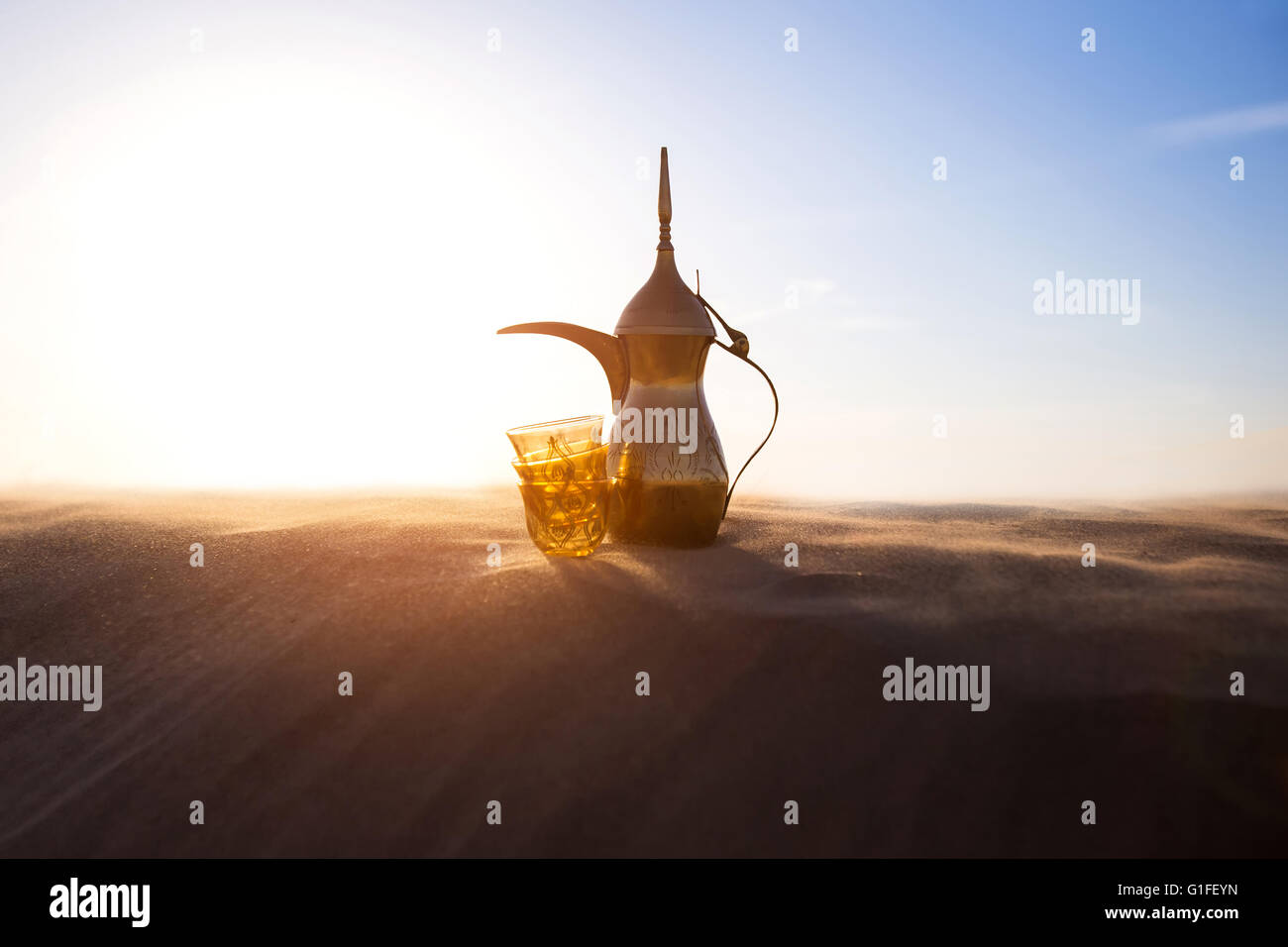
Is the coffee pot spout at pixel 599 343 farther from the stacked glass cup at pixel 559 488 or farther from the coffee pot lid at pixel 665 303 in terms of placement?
the stacked glass cup at pixel 559 488

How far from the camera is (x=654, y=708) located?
2.18 metres

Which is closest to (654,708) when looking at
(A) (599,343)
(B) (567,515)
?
(B) (567,515)

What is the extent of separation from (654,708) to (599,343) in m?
1.40

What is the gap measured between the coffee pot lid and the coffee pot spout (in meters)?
0.08

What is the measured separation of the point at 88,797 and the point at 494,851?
40.5 inches

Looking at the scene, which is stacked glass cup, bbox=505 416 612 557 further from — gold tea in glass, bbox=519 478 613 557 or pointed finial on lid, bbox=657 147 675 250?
pointed finial on lid, bbox=657 147 675 250

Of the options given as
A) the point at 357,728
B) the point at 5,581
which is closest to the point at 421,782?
the point at 357,728

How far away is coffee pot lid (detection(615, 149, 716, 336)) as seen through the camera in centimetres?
300

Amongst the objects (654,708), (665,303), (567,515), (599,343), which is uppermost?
(665,303)

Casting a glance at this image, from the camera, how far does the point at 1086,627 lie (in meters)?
2.35

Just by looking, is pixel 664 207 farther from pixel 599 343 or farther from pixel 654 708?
pixel 654 708

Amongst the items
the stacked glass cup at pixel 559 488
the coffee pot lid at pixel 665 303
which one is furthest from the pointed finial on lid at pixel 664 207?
the stacked glass cup at pixel 559 488

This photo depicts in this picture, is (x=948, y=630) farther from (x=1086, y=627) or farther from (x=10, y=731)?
(x=10, y=731)

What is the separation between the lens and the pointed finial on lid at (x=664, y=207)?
3.18 meters
